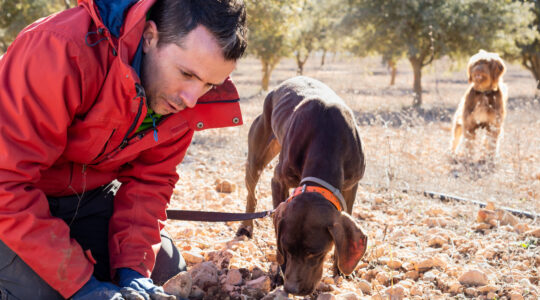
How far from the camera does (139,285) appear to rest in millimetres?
2381

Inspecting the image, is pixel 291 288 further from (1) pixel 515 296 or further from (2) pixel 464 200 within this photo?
(2) pixel 464 200

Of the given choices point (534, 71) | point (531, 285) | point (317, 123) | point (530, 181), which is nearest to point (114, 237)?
point (317, 123)

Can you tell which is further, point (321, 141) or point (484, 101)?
point (484, 101)

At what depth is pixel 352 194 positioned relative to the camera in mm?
3633

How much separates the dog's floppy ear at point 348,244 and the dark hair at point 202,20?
1.16m

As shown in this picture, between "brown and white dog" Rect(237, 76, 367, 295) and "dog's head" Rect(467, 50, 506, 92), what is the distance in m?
4.61

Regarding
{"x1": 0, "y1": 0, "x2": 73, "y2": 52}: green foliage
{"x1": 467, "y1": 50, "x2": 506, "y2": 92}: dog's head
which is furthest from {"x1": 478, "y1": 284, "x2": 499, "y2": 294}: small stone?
{"x1": 0, "y1": 0, "x2": 73, "y2": 52}: green foliage

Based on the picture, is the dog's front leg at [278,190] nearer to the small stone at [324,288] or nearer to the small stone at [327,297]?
the small stone at [324,288]

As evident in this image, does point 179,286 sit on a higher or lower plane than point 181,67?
lower

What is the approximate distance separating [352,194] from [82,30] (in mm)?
2369

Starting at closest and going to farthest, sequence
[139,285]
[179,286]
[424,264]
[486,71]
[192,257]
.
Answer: [139,285] → [179,286] → [424,264] → [192,257] → [486,71]

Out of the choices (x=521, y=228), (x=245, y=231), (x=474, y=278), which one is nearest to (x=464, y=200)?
(x=521, y=228)

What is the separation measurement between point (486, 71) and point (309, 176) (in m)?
5.89

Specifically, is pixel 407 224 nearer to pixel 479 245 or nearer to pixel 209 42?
pixel 479 245
